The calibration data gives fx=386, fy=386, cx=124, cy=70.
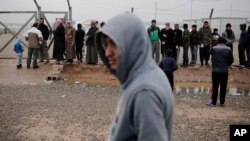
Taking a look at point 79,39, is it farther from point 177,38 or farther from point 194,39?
point 194,39

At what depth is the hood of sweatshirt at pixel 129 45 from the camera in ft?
6.23

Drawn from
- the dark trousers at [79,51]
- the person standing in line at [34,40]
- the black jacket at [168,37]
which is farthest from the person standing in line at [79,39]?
the black jacket at [168,37]

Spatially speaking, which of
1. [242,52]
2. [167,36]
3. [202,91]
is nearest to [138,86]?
[202,91]

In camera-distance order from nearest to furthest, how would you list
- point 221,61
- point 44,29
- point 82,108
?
point 82,108 < point 221,61 < point 44,29

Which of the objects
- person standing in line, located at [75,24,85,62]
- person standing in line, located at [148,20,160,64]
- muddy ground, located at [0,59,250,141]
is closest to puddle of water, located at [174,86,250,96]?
muddy ground, located at [0,59,250,141]

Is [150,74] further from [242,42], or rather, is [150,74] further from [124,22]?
[242,42]

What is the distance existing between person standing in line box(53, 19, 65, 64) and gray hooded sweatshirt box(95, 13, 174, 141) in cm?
1419

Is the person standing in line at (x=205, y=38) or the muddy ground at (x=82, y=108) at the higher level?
the person standing in line at (x=205, y=38)

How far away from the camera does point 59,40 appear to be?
16047mm

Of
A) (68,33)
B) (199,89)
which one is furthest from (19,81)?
(199,89)

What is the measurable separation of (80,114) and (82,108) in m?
0.61

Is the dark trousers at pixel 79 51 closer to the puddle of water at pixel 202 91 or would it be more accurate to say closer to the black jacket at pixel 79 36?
the black jacket at pixel 79 36

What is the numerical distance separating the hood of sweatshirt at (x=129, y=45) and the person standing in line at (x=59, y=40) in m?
14.2

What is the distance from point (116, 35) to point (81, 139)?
196 inches
